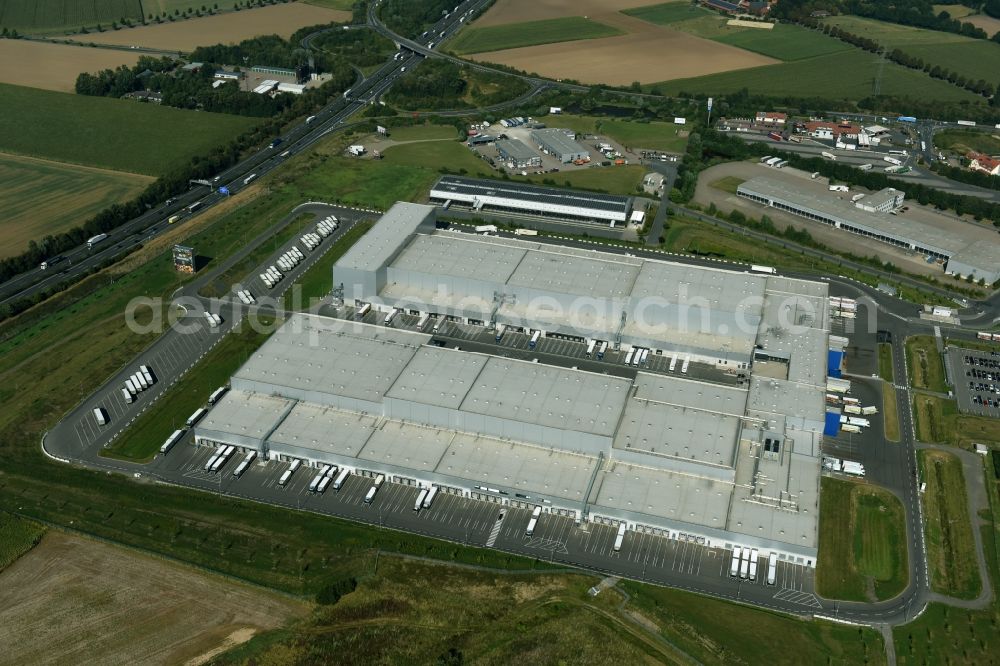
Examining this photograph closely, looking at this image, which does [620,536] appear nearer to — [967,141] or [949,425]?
[949,425]

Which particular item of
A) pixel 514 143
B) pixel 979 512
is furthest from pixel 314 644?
pixel 514 143

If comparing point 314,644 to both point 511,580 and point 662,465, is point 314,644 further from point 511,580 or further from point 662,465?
point 662,465

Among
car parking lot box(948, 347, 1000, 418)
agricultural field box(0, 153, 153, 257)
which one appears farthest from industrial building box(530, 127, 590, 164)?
car parking lot box(948, 347, 1000, 418)

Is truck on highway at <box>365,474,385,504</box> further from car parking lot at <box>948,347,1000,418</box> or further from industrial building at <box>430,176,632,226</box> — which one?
industrial building at <box>430,176,632,226</box>

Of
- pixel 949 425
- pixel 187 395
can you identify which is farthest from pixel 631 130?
pixel 187 395

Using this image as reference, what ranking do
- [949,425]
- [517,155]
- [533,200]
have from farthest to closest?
[517,155], [533,200], [949,425]
